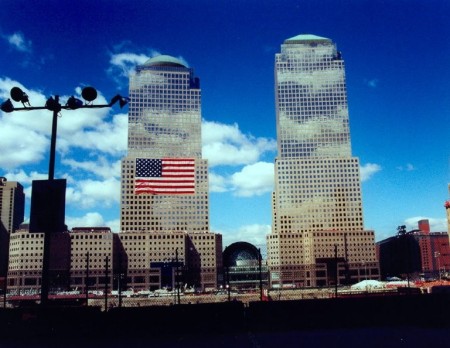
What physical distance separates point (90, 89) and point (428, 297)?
28.8 m

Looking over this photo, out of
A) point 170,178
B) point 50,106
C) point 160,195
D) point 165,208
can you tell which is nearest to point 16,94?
point 50,106

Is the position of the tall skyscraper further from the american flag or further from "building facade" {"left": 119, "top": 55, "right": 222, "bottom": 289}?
the american flag

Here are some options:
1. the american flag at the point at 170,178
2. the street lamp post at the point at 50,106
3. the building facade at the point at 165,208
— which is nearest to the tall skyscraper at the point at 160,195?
the building facade at the point at 165,208

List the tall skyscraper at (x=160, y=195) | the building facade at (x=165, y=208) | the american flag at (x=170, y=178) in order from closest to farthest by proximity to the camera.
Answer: the american flag at (x=170, y=178) < the building facade at (x=165, y=208) < the tall skyscraper at (x=160, y=195)

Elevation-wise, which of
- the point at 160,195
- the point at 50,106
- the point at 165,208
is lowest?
the point at 50,106

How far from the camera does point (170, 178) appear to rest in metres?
Result: 136

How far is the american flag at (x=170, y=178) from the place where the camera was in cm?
13500

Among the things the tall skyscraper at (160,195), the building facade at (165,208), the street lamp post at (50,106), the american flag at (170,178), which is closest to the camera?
the street lamp post at (50,106)

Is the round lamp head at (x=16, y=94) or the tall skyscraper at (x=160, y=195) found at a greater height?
the tall skyscraper at (x=160, y=195)

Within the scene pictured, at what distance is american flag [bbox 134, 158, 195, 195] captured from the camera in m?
135

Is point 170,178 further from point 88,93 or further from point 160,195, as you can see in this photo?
point 88,93

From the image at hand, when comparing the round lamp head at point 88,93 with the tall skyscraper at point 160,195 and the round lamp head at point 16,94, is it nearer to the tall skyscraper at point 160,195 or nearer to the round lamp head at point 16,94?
the round lamp head at point 16,94

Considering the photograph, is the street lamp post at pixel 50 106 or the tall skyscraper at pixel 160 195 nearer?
the street lamp post at pixel 50 106

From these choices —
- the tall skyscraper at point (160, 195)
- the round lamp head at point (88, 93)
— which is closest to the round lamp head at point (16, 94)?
the round lamp head at point (88, 93)
